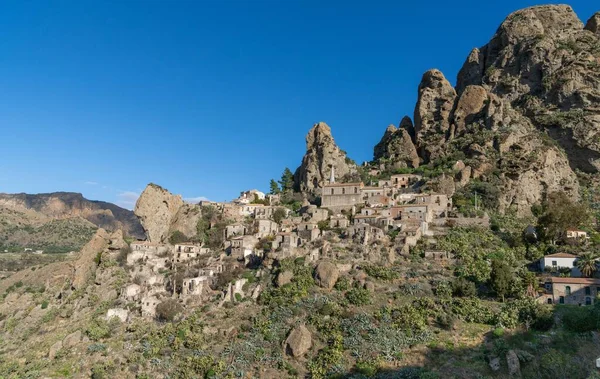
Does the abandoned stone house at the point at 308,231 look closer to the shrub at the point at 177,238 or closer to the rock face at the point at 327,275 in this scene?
Answer: the rock face at the point at 327,275

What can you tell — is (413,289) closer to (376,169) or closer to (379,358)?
(379,358)

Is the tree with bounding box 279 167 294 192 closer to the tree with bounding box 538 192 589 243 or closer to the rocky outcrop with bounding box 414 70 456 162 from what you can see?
the rocky outcrop with bounding box 414 70 456 162

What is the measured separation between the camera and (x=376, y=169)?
90.4 m

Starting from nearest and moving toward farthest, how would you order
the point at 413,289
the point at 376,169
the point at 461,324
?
the point at 461,324 < the point at 413,289 < the point at 376,169

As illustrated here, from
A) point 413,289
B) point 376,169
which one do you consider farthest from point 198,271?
point 376,169

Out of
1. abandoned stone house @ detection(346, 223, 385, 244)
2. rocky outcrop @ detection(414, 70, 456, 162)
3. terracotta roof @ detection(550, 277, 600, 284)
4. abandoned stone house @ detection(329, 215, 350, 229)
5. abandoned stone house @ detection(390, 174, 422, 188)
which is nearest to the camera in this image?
terracotta roof @ detection(550, 277, 600, 284)

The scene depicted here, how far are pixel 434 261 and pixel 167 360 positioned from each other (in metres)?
27.1

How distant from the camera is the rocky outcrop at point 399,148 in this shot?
88688 millimetres

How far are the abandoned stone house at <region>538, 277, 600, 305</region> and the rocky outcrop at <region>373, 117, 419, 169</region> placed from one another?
44034 millimetres

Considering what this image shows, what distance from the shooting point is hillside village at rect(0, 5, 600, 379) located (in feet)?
135

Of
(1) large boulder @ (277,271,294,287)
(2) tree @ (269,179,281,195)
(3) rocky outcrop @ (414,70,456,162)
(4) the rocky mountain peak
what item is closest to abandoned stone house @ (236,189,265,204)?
(2) tree @ (269,179,281,195)

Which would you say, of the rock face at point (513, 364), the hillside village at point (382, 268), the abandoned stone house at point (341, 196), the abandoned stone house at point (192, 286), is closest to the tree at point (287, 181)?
the hillside village at point (382, 268)

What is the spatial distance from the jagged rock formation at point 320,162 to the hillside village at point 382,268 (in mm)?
339

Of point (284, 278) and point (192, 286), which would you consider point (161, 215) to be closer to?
point (192, 286)
